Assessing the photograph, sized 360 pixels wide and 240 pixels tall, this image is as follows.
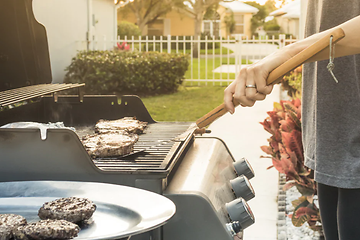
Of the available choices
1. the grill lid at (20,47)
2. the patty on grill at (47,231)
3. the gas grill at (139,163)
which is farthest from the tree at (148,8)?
the patty on grill at (47,231)

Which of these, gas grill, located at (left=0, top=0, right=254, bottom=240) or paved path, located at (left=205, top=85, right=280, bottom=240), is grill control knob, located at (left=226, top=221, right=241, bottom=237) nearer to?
gas grill, located at (left=0, top=0, right=254, bottom=240)

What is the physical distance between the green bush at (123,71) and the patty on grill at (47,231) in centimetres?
825

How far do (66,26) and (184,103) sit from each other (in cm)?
309

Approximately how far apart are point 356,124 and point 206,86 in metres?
10.6

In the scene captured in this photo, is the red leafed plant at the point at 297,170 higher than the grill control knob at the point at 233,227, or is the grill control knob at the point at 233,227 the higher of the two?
the grill control knob at the point at 233,227

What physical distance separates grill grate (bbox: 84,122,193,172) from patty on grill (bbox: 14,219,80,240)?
364mm

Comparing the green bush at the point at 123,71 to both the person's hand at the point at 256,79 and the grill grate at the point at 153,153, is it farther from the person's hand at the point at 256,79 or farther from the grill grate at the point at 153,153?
the person's hand at the point at 256,79

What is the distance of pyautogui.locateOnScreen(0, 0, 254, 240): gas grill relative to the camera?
1313 millimetres

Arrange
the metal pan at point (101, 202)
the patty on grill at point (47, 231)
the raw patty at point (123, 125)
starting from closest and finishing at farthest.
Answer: the patty on grill at point (47, 231) < the metal pan at point (101, 202) < the raw patty at point (123, 125)

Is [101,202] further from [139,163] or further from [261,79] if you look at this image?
[261,79]

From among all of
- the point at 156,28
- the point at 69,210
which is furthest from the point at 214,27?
the point at 69,210

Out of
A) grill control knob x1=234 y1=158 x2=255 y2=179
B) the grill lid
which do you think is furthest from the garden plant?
the grill lid

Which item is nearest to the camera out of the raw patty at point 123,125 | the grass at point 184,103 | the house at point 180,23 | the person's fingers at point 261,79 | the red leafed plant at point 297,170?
the person's fingers at point 261,79

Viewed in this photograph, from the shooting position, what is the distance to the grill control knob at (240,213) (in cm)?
139
